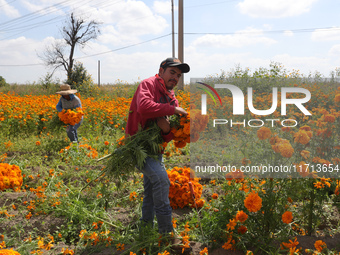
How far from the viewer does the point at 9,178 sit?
431cm

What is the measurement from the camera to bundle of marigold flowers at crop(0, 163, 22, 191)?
426cm

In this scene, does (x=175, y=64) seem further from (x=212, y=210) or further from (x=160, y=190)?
(x=212, y=210)

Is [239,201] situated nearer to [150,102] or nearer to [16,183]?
[150,102]

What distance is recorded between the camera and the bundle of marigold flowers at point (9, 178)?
4.26 metres

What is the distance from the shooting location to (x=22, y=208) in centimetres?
370

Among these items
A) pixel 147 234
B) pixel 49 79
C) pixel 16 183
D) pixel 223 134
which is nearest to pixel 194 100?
pixel 223 134

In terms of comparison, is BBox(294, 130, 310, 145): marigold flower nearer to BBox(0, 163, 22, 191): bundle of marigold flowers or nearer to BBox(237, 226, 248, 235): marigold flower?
BBox(237, 226, 248, 235): marigold flower

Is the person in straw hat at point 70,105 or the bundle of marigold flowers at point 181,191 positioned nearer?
the bundle of marigold flowers at point 181,191

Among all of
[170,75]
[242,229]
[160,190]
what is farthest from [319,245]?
[170,75]

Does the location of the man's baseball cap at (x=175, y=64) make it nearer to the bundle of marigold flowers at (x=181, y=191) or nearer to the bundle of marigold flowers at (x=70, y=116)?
the bundle of marigold flowers at (x=181, y=191)

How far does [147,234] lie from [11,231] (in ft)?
4.99

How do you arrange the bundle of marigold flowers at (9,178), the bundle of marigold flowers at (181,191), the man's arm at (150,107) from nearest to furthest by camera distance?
the man's arm at (150,107)
the bundle of marigold flowers at (181,191)
the bundle of marigold flowers at (9,178)

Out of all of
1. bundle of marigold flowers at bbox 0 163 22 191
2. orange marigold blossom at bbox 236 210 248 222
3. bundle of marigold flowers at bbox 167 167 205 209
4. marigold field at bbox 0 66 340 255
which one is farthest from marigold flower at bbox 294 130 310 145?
bundle of marigold flowers at bbox 0 163 22 191

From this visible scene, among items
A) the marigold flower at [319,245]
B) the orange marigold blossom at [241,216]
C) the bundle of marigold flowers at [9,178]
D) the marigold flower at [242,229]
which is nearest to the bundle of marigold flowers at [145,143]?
the orange marigold blossom at [241,216]
